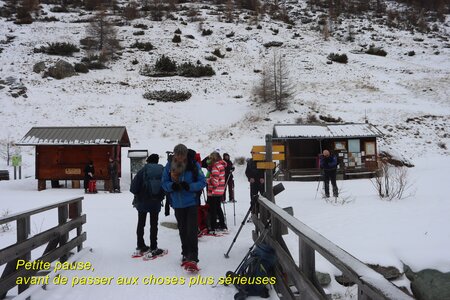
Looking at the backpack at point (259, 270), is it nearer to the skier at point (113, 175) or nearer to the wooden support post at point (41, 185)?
the skier at point (113, 175)

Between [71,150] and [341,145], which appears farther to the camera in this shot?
[341,145]

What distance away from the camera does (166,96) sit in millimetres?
32062

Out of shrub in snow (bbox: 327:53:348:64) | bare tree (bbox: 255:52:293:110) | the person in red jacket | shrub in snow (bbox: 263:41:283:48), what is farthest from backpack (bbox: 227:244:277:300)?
shrub in snow (bbox: 263:41:283:48)

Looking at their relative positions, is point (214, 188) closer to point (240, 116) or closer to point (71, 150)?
point (71, 150)

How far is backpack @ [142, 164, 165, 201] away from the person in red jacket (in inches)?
72.1

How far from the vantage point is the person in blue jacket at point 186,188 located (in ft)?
16.1

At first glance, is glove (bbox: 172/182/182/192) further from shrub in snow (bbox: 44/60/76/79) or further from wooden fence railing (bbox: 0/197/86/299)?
shrub in snow (bbox: 44/60/76/79)

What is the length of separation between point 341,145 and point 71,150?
15.9 meters

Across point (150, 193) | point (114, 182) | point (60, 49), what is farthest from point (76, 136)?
point (60, 49)

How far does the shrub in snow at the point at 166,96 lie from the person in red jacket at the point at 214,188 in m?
25.1

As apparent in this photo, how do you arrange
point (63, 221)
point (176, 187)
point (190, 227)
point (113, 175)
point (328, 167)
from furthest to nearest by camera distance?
point (113, 175), point (328, 167), point (63, 221), point (190, 227), point (176, 187)

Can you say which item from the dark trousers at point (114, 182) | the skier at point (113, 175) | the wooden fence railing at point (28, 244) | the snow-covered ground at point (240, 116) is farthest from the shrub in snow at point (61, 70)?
the wooden fence railing at point (28, 244)

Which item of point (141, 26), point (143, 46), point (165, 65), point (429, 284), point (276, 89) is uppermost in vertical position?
point (141, 26)

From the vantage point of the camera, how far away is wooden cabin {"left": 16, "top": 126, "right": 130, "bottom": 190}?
56.6 ft
